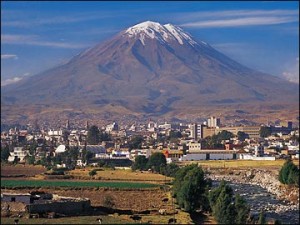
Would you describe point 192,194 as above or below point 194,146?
below

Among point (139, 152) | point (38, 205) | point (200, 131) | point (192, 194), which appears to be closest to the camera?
point (38, 205)

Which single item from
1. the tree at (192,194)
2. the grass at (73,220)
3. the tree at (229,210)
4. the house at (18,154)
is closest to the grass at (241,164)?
the house at (18,154)

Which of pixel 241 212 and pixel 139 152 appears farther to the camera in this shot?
pixel 139 152

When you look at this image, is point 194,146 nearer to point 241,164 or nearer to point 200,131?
point 241,164

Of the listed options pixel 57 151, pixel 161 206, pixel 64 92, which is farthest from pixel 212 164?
pixel 64 92

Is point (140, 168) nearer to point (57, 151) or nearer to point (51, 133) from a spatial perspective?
point (57, 151)

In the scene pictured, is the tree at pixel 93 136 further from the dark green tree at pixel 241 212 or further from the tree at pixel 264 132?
the dark green tree at pixel 241 212

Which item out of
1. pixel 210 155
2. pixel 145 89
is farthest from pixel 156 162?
pixel 145 89
